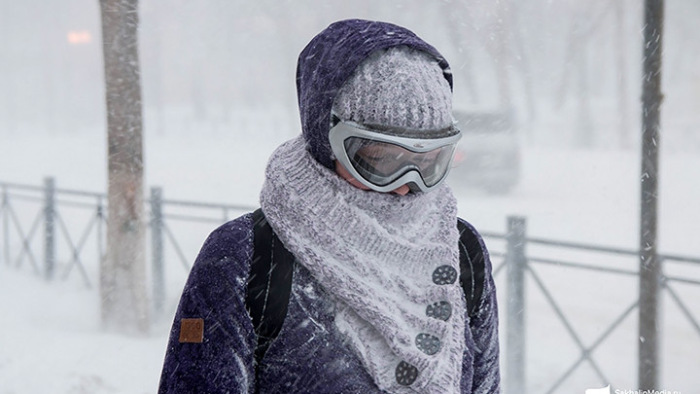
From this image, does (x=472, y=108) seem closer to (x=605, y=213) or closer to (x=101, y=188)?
(x=605, y=213)

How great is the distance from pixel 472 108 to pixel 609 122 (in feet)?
41.6

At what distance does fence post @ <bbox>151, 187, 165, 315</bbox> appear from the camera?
18.9ft

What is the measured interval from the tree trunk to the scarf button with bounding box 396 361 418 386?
4.15 m

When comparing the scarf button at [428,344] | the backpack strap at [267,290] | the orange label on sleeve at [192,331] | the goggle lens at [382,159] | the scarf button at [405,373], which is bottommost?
the scarf button at [405,373]

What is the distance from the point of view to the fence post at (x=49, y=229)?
6.72 m

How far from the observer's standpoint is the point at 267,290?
1333 mm

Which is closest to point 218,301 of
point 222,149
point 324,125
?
point 324,125

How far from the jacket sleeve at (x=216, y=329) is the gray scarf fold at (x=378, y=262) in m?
0.12

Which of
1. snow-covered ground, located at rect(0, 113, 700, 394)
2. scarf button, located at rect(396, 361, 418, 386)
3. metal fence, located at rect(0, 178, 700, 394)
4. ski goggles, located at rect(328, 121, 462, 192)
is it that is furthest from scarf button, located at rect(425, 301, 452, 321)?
snow-covered ground, located at rect(0, 113, 700, 394)

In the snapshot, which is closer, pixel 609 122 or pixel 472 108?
pixel 472 108

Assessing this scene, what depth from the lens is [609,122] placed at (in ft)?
79.4

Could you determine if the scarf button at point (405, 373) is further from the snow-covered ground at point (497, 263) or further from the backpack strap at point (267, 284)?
the snow-covered ground at point (497, 263)

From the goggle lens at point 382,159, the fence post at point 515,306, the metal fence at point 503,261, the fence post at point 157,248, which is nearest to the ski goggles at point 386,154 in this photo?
the goggle lens at point 382,159

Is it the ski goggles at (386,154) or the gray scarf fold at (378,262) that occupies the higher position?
the ski goggles at (386,154)
